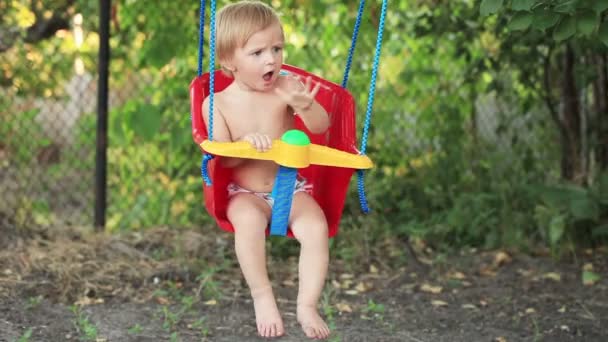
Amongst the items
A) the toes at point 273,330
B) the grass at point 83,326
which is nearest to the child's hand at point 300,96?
the toes at point 273,330

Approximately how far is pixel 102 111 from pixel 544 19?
2903mm

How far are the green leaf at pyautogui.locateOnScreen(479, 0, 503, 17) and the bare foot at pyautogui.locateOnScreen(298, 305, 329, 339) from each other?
3.32ft

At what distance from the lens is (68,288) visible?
4250 mm

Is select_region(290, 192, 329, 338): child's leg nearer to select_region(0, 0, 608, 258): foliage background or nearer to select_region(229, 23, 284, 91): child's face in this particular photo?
select_region(229, 23, 284, 91): child's face

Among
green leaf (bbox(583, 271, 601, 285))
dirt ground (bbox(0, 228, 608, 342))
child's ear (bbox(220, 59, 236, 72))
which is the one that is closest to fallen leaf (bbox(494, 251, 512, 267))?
dirt ground (bbox(0, 228, 608, 342))

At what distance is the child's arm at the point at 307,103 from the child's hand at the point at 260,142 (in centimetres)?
23

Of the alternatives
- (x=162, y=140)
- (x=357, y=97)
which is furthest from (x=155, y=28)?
(x=357, y=97)

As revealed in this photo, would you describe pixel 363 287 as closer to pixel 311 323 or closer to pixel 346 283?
pixel 346 283

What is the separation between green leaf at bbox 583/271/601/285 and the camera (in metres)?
4.54

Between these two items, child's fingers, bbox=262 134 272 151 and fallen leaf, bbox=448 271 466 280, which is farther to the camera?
fallen leaf, bbox=448 271 466 280

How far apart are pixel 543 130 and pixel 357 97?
1.24 metres

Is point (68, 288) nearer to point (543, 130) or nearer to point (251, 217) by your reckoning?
point (251, 217)

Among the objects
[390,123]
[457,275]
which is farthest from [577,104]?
[457,275]

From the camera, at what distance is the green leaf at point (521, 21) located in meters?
2.72
